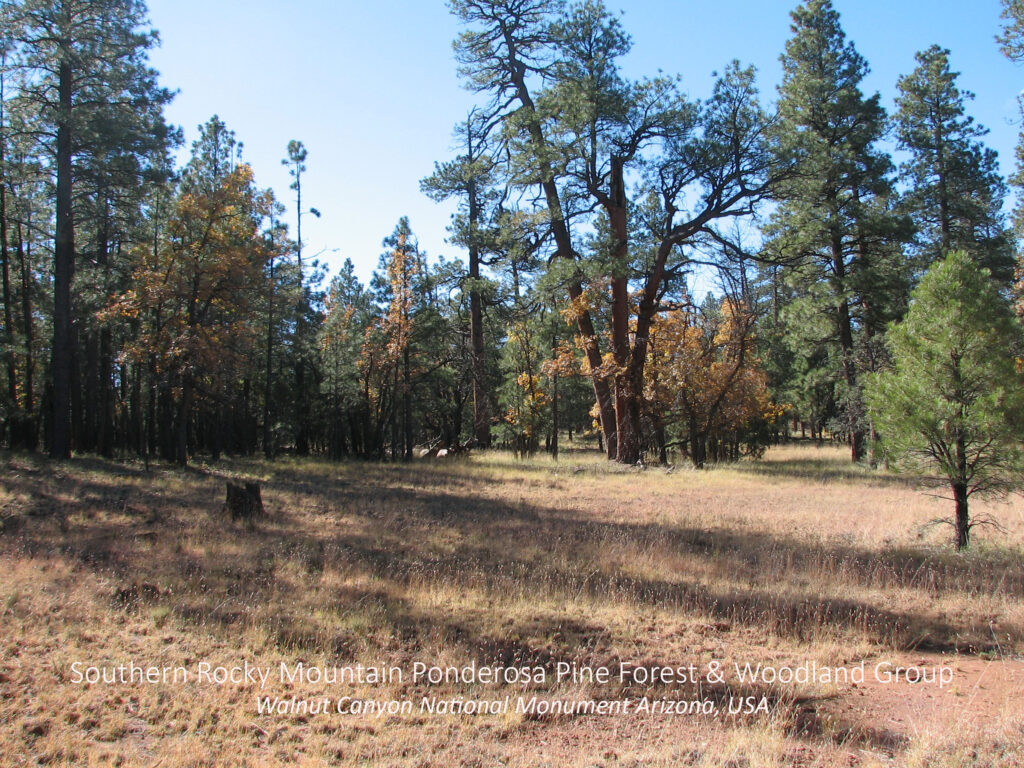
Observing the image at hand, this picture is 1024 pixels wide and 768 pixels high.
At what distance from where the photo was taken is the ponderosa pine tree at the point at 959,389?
9.11 metres

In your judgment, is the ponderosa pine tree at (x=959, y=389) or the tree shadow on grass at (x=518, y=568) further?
the ponderosa pine tree at (x=959, y=389)

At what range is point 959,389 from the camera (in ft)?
31.0

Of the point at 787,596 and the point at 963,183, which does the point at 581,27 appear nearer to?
the point at 963,183

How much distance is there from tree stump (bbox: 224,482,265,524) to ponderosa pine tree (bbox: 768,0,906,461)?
1778 centimetres

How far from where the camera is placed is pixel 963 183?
78.0 ft

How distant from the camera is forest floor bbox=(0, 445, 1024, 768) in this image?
4.14 m

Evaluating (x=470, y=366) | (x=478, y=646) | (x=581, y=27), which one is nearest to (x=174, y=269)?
(x=470, y=366)

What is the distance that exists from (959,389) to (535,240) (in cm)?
1551

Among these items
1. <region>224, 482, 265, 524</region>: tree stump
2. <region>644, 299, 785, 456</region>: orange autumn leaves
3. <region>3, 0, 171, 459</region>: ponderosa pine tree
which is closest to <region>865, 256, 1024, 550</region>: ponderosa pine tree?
<region>224, 482, 265, 524</region>: tree stump

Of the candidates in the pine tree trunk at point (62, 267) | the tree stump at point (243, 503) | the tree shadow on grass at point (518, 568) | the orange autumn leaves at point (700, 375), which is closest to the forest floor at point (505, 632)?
the tree shadow on grass at point (518, 568)

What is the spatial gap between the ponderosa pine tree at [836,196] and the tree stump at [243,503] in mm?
17775

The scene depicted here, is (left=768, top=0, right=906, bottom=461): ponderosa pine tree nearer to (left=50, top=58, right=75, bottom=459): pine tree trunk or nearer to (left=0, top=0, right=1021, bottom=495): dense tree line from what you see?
(left=0, top=0, right=1021, bottom=495): dense tree line

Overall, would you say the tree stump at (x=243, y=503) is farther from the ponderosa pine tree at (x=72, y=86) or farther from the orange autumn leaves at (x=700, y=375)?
the orange autumn leaves at (x=700, y=375)

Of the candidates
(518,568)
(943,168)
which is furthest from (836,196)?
(518,568)
